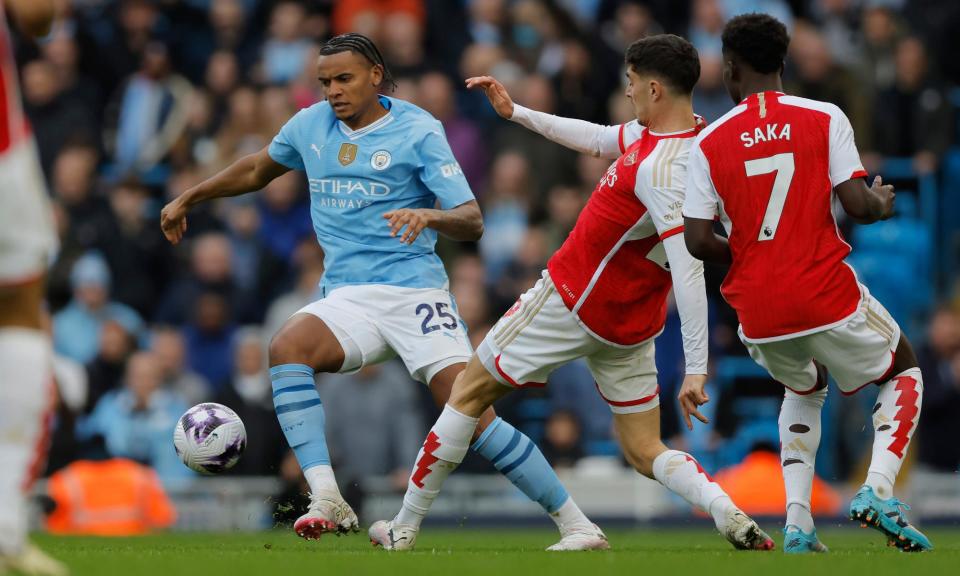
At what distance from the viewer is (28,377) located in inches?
215

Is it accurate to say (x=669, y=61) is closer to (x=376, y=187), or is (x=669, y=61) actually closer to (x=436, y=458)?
(x=376, y=187)

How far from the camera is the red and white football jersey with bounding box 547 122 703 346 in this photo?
7898 millimetres

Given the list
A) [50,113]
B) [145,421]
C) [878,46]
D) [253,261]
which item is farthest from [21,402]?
[50,113]

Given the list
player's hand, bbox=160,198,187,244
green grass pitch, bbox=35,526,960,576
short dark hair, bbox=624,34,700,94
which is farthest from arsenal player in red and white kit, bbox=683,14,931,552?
player's hand, bbox=160,198,187,244

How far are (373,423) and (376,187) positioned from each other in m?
5.38

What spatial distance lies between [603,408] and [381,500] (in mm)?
2119

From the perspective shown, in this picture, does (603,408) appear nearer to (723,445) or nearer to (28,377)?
(723,445)

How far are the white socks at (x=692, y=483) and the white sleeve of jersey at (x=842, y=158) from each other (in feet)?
4.80

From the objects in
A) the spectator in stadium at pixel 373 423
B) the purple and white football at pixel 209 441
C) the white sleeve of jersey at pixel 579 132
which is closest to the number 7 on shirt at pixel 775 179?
the white sleeve of jersey at pixel 579 132

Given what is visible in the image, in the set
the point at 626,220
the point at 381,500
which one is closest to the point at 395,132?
the point at 626,220

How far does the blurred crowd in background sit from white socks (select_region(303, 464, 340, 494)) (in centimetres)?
472

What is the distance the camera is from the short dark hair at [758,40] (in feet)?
24.9

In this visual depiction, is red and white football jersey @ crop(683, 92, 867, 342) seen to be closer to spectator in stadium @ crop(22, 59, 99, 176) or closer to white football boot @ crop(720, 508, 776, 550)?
white football boot @ crop(720, 508, 776, 550)

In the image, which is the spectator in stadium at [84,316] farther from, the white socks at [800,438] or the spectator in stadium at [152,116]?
the white socks at [800,438]
